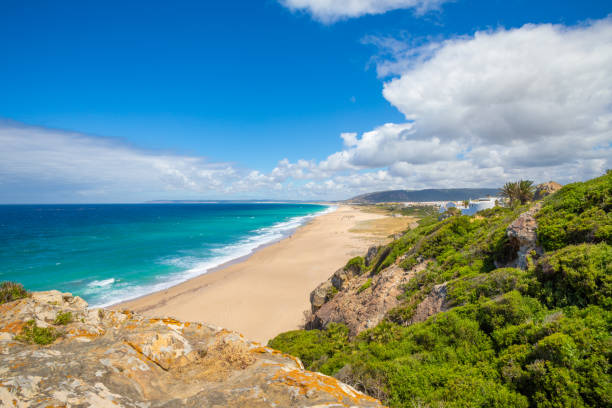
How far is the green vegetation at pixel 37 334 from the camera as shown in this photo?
14.6 ft

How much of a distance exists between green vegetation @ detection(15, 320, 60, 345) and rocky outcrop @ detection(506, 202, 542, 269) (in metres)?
11.1

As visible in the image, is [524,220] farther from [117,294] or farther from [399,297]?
[117,294]

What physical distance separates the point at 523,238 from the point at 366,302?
5.73m

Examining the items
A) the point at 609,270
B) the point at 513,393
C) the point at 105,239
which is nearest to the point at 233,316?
the point at 513,393

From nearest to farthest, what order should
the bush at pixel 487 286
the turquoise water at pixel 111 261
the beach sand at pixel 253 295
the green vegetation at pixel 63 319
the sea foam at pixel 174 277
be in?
1. the green vegetation at pixel 63 319
2. the bush at pixel 487 286
3. the beach sand at pixel 253 295
4. the sea foam at pixel 174 277
5. the turquoise water at pixel 111 261

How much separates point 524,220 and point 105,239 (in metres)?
62.4

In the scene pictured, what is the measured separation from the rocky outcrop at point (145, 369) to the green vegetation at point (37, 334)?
0.04 metres

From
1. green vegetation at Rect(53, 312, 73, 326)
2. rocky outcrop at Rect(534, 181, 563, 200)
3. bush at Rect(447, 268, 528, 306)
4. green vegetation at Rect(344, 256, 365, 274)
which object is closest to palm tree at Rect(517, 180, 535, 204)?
rocky outcrop at Rect(534, 181, 563, 200)

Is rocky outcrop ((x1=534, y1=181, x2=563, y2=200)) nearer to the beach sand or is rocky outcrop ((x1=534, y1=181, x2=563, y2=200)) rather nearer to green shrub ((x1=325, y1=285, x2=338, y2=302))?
the beach sand

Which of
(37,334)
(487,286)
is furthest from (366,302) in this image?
(37,334)

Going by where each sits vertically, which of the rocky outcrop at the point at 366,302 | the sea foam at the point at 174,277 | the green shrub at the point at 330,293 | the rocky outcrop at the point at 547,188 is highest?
the rocky outcrop at the point at 547,188

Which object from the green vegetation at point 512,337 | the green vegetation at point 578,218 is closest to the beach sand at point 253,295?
the green vegetation at point 512,337

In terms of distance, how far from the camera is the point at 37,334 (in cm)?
457

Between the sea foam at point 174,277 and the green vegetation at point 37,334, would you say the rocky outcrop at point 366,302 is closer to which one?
the green vegetation at point 37,334
